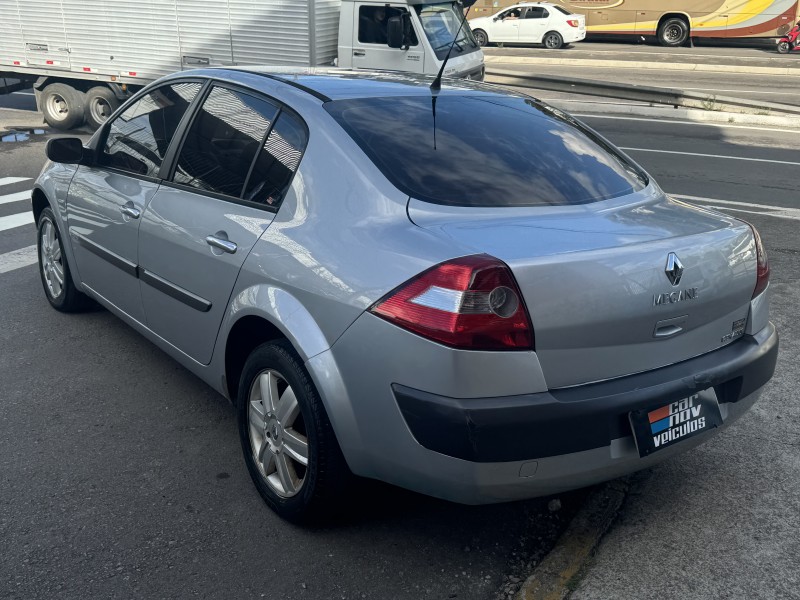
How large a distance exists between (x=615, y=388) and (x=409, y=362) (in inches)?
27.0

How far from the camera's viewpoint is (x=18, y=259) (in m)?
7.06

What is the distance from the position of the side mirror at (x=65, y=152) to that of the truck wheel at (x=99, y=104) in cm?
1059

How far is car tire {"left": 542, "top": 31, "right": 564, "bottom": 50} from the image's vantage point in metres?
31.7

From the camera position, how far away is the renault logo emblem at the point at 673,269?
114 inches

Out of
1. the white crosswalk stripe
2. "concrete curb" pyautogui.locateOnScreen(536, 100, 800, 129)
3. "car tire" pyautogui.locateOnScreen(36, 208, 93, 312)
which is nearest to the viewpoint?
"car tire" pyautogui.locateOnScreen(36, 208, 93, 312)

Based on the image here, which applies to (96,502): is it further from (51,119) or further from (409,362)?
(51,119)

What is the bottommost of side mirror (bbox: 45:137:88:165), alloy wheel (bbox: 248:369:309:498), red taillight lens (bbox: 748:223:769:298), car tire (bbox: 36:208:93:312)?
car tire (bbox: 36:208:93:312)

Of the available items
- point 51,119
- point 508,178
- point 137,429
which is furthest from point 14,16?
point 508,178

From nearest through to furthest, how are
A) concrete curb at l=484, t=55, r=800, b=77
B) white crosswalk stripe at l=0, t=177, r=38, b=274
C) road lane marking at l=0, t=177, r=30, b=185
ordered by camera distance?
white crosswalk stripe at l=0, t=177, r=38, b=274 → road lane marking at l=0, t=177, r=30, b=185 → concrete curb at l=484, t=55, r=800, b=77

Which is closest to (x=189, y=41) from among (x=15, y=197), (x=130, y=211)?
(x=15, y=197)

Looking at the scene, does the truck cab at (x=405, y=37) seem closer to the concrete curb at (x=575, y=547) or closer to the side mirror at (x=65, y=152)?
the side mirror at (x=65, y=152)

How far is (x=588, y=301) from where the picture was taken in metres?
2.77

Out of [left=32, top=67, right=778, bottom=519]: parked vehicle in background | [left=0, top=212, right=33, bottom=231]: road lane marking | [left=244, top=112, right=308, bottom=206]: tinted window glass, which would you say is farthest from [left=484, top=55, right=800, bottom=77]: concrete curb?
[left=244, top=112, right=308, bottom=206]: tinted window glass

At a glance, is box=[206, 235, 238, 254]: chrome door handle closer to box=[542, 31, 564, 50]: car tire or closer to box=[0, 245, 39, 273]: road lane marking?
box=[0, 245, 39, 273]: road lane marking
